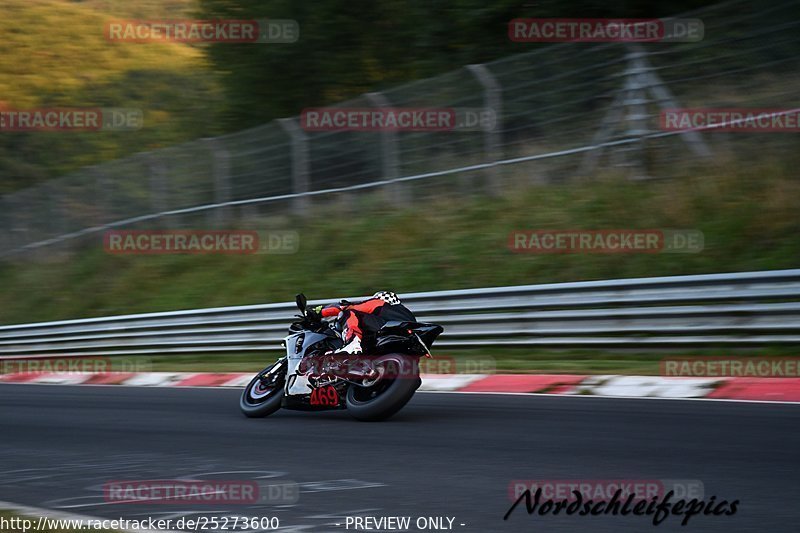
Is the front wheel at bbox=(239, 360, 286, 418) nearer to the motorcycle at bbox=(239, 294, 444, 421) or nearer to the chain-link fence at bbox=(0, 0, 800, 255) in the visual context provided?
the motorcycle at bbox=(239, 294, 444, 421)

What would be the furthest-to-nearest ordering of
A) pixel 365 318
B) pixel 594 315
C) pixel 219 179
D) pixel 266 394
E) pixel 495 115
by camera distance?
pixel 219 179, pixel 495 115, pixel 594 315, pixel 266 394, pixel 365 318

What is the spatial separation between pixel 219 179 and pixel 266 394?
1141 cm

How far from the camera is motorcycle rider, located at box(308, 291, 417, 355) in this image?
25.9ft

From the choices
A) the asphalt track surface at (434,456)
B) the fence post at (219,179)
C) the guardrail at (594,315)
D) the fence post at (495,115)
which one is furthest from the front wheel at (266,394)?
the fence post at (219,179)

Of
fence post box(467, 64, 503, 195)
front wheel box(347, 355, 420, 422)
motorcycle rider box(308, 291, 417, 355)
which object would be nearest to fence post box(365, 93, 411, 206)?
fence post box(467, 64, 503, 195)

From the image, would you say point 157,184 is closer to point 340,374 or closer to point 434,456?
point 340,374

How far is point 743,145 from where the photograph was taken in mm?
13016

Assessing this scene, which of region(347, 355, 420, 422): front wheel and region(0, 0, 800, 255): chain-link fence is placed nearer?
region(347, 355, 420, 422): front wheel

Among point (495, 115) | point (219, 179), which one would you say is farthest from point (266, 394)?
point (219, 179)

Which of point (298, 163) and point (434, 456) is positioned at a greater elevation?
point (298, 163)

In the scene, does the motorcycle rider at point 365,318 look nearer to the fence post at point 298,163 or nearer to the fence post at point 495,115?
the fence post at point 495,115

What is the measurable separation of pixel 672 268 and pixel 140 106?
43.6 metres

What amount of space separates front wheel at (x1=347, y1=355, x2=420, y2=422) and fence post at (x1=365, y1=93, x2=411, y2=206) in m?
8.82

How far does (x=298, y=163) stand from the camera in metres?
18.0
